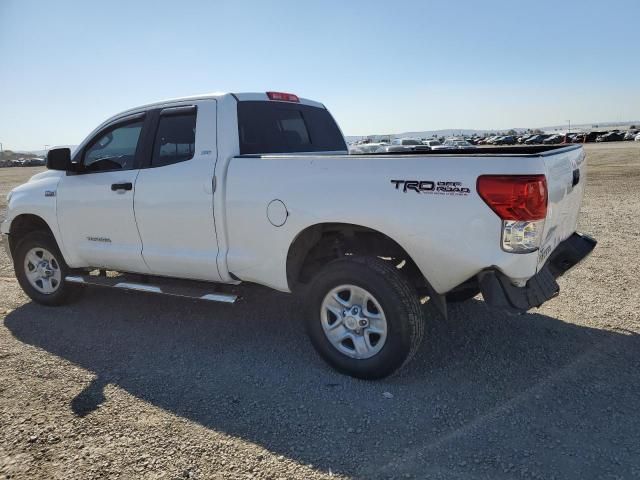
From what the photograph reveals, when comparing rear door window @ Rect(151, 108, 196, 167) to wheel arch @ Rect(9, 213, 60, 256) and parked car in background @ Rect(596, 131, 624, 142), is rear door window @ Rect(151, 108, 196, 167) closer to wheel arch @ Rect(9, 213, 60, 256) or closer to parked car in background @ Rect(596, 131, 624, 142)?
wheel arch @ Rect(9, 213, 60, 256)

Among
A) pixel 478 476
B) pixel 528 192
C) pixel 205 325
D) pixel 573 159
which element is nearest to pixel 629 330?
pixel 573 159

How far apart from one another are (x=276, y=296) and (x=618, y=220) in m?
7.05

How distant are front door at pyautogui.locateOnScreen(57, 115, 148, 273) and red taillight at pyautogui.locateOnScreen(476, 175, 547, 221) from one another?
306 centimetres

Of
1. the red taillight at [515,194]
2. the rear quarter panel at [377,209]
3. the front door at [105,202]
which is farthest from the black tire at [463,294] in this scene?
the front door at [105,202]

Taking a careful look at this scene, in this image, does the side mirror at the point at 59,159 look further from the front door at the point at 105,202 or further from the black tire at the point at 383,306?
the black tire at the point at 383,306

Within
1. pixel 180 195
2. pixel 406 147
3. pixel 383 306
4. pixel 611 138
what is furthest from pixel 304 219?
pixel 611 138

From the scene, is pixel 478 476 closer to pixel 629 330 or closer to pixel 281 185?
pixel 281 185

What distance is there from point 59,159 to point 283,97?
2.19m

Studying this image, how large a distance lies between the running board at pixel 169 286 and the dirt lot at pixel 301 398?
0.38 m

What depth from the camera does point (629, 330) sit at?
4.28 m

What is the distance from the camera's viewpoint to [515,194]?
9.45ft

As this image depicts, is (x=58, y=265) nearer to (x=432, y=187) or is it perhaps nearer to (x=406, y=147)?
(x=432, y=187)

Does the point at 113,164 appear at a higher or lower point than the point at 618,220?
higher

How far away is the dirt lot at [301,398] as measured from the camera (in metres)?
2.74
